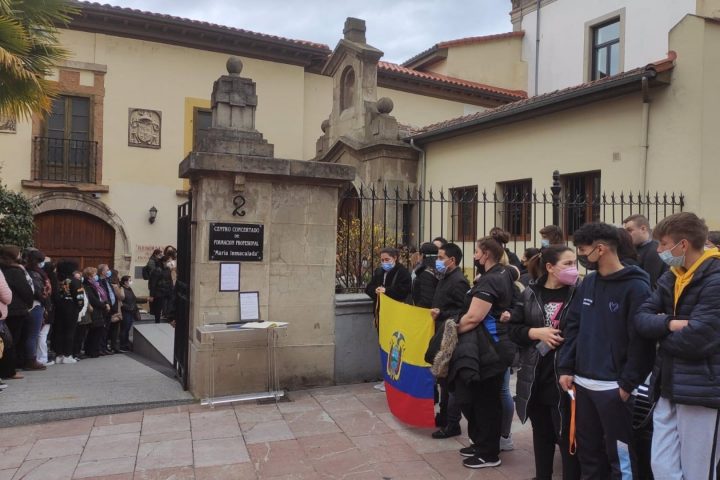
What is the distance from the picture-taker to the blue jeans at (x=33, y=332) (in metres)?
7.99

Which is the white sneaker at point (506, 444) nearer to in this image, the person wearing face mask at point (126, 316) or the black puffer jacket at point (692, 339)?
the black puffer jacket at point (692, 339)

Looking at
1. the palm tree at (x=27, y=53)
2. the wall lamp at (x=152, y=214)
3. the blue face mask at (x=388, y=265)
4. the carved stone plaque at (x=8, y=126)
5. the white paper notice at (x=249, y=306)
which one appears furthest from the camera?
the wall lamp at (x=152, y=214)

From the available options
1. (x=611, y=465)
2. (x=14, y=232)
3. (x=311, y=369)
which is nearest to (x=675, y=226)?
(x=611, y=465)

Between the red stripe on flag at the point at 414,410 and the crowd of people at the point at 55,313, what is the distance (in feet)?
14.6

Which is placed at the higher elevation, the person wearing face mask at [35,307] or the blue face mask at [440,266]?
the blue face mask at [440,266]

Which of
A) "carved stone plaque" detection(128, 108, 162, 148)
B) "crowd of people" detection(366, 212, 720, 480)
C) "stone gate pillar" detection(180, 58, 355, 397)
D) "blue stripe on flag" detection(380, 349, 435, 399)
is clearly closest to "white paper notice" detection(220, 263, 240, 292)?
"stone gate pillar" detection(180, 58, 355, 397)

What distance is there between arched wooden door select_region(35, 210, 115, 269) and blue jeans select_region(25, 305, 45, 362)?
9.12 m

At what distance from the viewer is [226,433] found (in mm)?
5332

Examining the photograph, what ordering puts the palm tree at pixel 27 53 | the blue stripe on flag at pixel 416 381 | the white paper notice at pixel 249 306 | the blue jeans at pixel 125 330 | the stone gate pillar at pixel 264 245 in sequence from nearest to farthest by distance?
the blue stripe on flag at pixel 416 381, the stone gate pillar at pixel 264 245, the white paper notice at pixel 249 306, the palm tree at pixel 27 53, the blue jeans at pixel 125 330

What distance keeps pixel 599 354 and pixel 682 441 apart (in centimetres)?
60

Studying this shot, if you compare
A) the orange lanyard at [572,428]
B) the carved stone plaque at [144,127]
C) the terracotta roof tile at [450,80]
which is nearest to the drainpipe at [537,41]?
the terracotta roof tile at [450,80]

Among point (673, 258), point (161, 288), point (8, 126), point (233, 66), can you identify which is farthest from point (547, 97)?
point (8, 126)

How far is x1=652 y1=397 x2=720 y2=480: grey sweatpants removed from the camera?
3.06 meters

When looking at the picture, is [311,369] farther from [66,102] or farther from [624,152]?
[66,102]
